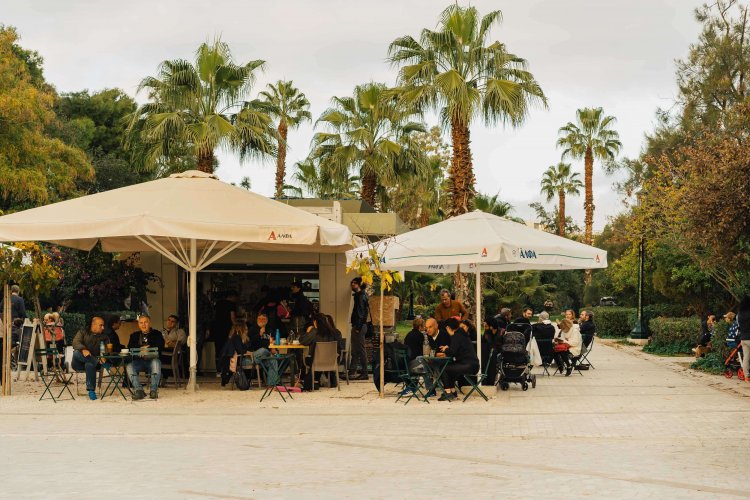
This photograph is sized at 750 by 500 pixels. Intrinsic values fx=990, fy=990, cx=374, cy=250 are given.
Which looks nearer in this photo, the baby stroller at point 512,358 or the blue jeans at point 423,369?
the blue jeans at point 423,369

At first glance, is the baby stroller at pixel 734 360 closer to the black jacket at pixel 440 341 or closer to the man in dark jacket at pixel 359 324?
the black jacket at pixel 440 341

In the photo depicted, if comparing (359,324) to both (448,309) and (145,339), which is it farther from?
(145,339)

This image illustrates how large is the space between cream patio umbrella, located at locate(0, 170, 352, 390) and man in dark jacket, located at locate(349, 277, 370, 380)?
292cm

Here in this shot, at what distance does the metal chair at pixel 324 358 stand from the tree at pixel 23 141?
84.3 ft

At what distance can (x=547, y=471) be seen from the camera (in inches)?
365

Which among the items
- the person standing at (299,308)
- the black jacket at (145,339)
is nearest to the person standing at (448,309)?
the person standing at (299,308)

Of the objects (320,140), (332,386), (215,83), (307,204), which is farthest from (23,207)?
(332,386)

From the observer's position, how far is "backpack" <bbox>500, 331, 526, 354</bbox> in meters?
17.0

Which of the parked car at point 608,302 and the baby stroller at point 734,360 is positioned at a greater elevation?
the parked car at point 608,302

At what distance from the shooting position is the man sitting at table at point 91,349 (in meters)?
15.8

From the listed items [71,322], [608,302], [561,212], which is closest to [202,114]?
[71,322]

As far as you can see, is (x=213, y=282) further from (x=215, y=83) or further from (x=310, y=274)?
(x=215, y=83)

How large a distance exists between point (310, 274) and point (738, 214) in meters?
8.29

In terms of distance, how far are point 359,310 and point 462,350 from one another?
4.07m
